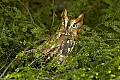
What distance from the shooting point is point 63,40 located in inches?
123

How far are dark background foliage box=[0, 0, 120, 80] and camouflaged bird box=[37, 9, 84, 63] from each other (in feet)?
0.32

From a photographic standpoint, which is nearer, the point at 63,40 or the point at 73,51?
the point at 63,40

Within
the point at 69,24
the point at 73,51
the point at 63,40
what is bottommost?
the point at 73,51

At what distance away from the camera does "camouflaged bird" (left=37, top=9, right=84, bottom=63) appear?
9.97ft

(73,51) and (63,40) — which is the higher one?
(63,40)

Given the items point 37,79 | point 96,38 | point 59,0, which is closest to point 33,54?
point 37,79

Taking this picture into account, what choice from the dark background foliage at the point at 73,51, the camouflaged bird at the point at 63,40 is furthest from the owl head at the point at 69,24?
the dark background foliage at the point at 73,51

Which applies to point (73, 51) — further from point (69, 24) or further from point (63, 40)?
point (69, 24)

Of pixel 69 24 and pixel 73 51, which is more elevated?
pixel 69 24

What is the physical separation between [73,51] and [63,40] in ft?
0.65

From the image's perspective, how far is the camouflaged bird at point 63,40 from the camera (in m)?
3.04

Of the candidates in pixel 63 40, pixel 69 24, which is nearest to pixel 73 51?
pixel 63 40

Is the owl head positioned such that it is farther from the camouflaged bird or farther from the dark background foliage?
the dark background foliage

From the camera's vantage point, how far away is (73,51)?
Result: 127 inches
